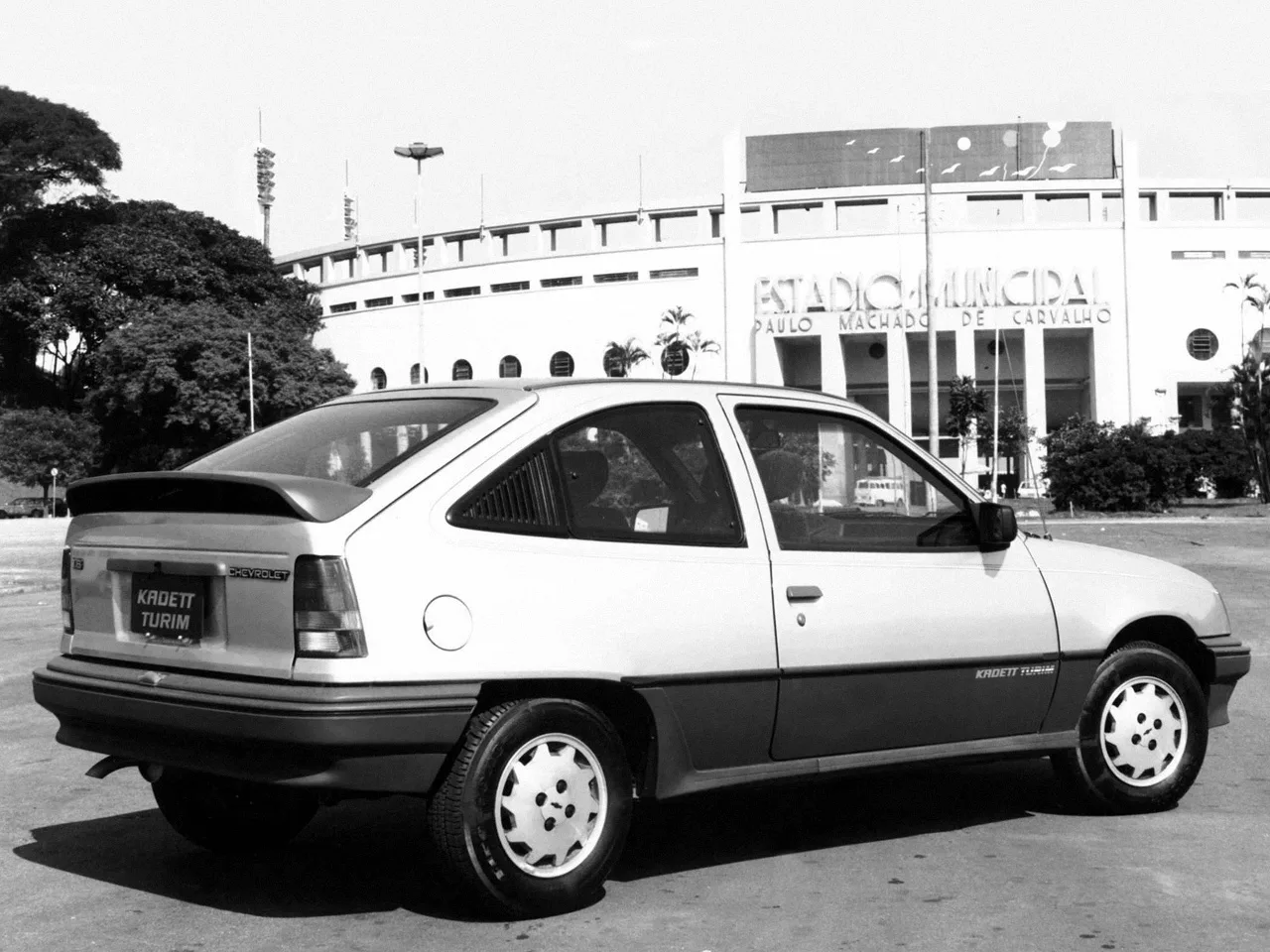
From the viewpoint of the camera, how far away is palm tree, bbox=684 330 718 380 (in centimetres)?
8777

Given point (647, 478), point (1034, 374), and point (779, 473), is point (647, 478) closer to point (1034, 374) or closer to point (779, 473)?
point (779, 473)

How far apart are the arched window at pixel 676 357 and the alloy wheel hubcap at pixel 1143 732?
81561 mm

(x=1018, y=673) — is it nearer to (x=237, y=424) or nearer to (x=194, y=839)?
(x=194, y=839)

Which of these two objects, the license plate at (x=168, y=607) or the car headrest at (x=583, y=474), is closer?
the license plate at (x=168, y=607)

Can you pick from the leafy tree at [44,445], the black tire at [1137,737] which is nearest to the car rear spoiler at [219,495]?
the black tire at [1137,737]

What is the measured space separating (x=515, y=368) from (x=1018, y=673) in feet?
293

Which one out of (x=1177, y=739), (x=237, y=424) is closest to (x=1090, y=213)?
(x=237, y=424)

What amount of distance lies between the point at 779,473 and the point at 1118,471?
50185 millimetres

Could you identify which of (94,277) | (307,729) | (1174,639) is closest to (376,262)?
(94,277)

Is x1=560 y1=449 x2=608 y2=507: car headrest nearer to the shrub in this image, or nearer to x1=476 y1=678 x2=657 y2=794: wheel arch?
x1=476 y1=678 x2=657 y2=794: wheel arch

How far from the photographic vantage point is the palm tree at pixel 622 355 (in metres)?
88.8

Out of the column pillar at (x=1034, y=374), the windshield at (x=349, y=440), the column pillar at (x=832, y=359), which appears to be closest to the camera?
the windshield at (x=349, y=440)

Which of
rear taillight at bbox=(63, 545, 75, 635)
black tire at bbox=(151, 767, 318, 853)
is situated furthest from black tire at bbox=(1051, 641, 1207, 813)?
rear taillight at bbox=(63, 545, 75, 635)

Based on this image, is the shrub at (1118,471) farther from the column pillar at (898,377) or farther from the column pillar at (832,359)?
the column pillar at (832,359)
